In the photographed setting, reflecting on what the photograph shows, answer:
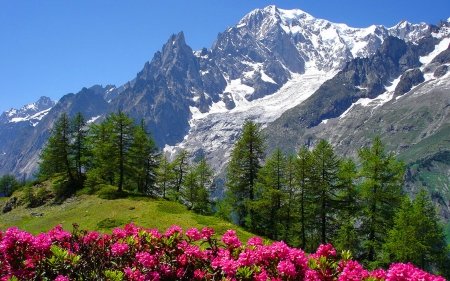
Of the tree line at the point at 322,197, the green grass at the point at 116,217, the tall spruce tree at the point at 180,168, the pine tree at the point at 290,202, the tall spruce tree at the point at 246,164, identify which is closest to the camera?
the green grass at the point at 116,217

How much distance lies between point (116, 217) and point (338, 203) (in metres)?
21.8

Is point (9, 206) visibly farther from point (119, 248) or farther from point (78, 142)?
point (119, 248)

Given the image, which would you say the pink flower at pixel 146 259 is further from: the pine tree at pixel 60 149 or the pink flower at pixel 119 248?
the pine tree at pixel 60 149

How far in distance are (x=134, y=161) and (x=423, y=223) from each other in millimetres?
35565

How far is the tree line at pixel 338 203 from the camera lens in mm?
26328

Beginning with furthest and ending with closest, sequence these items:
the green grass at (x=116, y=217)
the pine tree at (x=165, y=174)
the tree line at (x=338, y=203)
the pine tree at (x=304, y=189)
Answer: the pine tree at (x=165, y=174) < the pine tree at (x=304, y=189) < the tree line at (x=338, y=203) < the green grass at (x=116, y=217)

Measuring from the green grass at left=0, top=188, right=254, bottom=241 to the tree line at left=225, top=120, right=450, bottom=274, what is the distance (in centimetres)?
513

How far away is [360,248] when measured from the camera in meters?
30.5

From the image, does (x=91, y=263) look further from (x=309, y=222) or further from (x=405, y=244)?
(x=309, y=222)

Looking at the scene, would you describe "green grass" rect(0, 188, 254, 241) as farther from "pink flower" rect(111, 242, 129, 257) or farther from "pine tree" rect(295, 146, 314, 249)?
"pink flower" rect(111, 242, 129, 257)

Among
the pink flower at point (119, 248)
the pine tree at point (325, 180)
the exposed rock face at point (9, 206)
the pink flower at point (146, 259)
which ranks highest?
the pine tree at point (325, 180)

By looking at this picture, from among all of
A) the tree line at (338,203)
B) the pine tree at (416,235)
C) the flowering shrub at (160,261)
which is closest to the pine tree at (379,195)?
the tree line at (338,203)

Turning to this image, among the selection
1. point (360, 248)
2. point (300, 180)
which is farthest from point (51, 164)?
point (360, 248)

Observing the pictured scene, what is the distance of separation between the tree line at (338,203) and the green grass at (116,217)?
5134 millimetres
